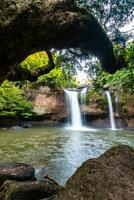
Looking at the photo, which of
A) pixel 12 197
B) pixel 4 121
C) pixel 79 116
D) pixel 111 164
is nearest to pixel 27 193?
pixel 12 197

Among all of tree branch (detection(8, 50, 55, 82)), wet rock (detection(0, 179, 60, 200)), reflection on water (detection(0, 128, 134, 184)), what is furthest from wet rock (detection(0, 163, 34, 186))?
tree branch (detection(8, 50, 55, 82))

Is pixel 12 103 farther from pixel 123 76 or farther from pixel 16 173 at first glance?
pixel 123 76

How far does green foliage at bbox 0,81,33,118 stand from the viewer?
25.7 m

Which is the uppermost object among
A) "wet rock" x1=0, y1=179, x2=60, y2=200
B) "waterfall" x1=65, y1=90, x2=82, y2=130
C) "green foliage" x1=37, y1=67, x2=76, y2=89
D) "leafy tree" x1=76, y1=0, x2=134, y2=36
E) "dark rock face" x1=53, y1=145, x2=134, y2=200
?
"green foliage" x1=37, y1=67, x2=76, y2=89

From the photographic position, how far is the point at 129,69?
684 centimetres

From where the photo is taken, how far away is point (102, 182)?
4.12 meters

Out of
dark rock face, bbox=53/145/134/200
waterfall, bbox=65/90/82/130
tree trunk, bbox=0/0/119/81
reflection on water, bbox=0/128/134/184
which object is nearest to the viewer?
dark rock face, bbox=53/145/134/200

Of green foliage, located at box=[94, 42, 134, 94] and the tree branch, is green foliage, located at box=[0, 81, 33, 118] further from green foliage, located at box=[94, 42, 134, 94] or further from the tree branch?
green foliage, located at box=[94, 42, 134, 94]

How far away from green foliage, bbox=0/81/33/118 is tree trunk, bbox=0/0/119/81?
791 inches

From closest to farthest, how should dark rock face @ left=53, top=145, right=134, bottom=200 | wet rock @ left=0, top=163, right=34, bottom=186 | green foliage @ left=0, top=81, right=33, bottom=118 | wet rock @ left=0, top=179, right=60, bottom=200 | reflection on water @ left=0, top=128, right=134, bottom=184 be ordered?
dark rock face @ left=53, top=145, right=134, bottom=200
wet rock @ left=0, top=179, right=60, bottom=200
wet rock @ left=0, top=163, right=34, bottom=186
reflection on water @ left=0, top=128, right=134, bottom=184
green foliage @ left=0, top=81, right=33, bottom=118

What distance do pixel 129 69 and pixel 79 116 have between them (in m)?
21.7

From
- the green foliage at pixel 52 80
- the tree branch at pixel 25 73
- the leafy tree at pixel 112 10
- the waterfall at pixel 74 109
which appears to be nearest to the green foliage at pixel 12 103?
the green foliage at pixel 52 80

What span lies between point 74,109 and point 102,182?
24724 millimetres

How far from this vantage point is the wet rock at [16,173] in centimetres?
792
